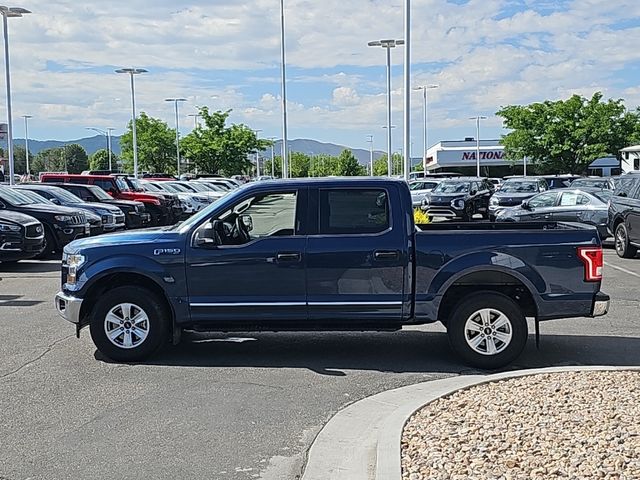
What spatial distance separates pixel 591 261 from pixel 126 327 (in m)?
4.77

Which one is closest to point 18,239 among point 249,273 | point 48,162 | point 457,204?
point 249,273

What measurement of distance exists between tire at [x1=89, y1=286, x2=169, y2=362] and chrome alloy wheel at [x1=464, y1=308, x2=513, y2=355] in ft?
10.3

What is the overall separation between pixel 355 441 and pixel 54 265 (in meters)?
13.1

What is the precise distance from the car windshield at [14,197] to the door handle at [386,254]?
13.3 m

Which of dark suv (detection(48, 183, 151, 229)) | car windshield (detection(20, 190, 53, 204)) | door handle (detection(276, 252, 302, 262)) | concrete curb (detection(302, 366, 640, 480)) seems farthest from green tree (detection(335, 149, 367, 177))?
concrete curb (detection(302, 366, 640, 480))

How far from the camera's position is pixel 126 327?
8250mm

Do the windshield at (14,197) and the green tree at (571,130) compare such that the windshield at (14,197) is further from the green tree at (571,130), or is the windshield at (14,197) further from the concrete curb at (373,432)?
the green tree at (571,130)

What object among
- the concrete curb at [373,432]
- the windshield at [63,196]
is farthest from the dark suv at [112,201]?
the concrete curb at [373,432]

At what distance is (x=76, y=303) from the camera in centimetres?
826

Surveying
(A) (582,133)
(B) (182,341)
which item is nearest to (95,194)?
(B) (182,341)

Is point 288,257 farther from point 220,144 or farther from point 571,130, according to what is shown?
point 220,144

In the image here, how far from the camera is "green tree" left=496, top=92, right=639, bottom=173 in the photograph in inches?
2103

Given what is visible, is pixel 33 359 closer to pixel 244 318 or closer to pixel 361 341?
pixel 244 318

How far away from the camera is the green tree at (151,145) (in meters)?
73.9
